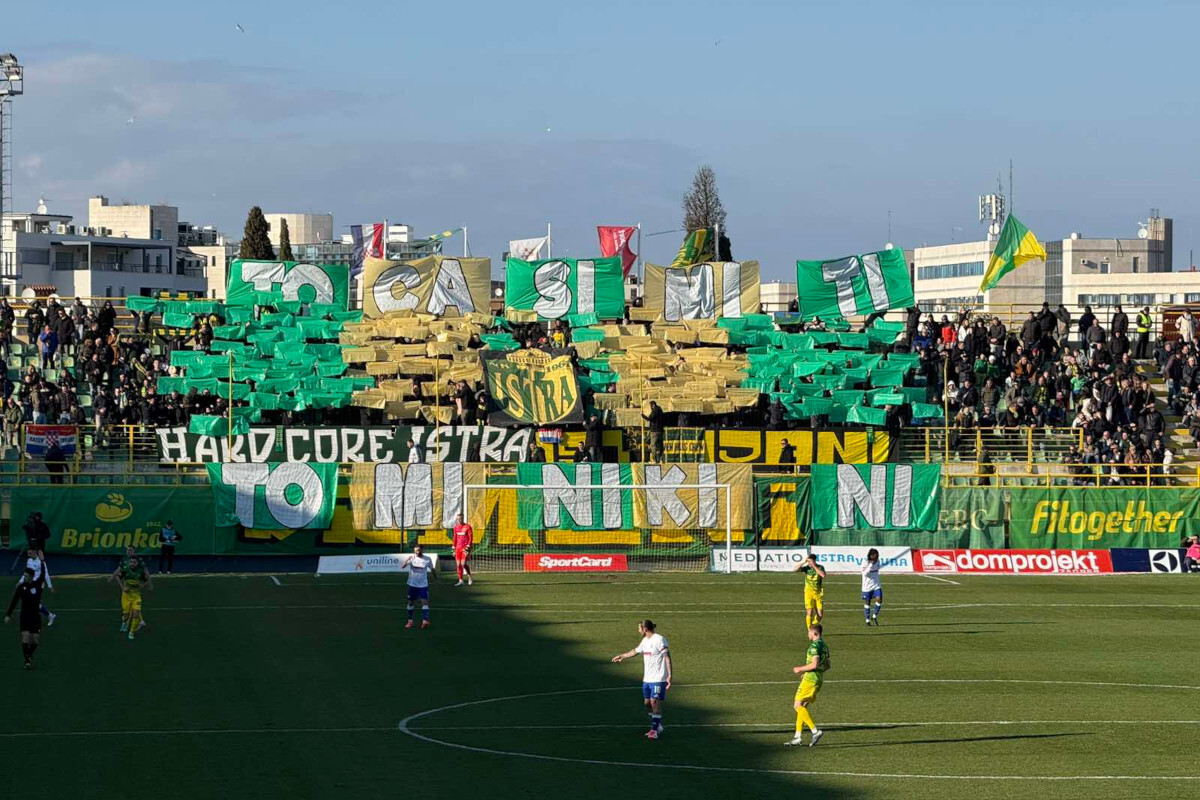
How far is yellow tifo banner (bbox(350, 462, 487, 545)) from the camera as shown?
55.0 meters

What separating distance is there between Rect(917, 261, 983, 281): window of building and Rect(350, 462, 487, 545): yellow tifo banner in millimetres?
116438

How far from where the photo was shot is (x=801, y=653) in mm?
35844

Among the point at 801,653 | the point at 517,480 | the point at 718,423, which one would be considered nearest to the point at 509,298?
the point at 718,423

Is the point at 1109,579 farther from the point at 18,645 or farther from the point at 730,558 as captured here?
the point at 18,645

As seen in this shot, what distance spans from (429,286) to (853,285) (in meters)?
19.1

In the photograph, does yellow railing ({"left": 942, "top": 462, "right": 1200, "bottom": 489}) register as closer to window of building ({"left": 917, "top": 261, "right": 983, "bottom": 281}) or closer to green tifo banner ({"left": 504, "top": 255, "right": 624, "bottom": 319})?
green tifo banner ({"left": 504, "top": 255, "right": 624, "bottom": 319})

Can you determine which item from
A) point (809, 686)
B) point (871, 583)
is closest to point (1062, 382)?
point (871, 583)

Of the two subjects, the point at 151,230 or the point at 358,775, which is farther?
the point at 151,230

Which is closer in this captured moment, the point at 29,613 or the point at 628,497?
the point at 29,613

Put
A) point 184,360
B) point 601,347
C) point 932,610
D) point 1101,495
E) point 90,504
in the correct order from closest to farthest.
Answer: point 932,610
point 90,504
point 1101,495
point 184,360
point 601,347

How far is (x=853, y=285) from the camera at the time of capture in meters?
74.4

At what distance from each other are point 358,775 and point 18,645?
15.6m

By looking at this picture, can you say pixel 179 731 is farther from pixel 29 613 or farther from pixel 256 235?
pixel 256 235

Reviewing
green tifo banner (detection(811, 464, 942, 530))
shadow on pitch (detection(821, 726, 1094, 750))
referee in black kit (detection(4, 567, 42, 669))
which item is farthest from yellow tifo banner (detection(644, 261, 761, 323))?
shadow on pitch (detection(821, 726, 1094, 750))
